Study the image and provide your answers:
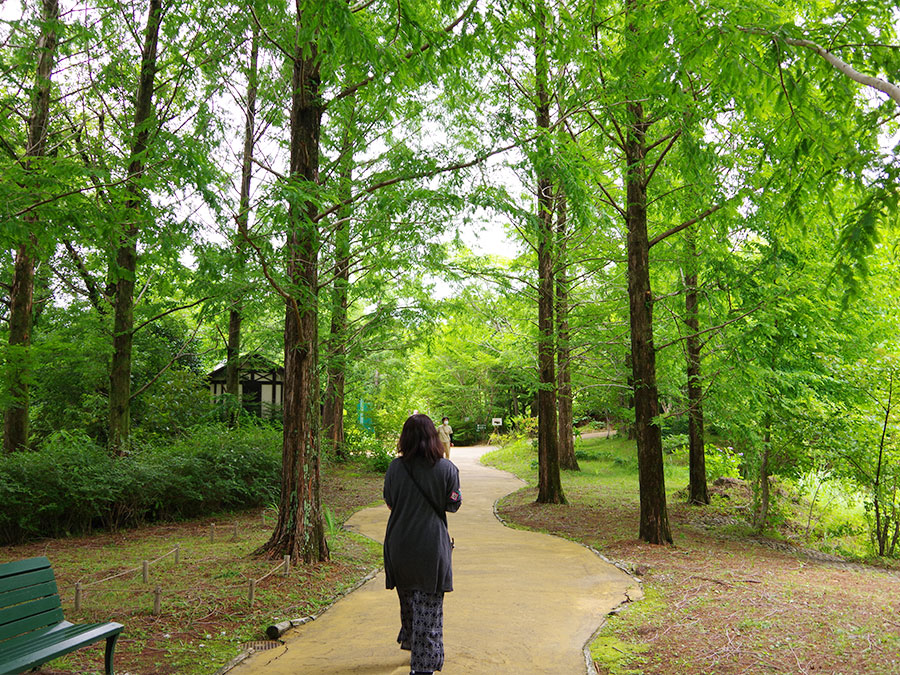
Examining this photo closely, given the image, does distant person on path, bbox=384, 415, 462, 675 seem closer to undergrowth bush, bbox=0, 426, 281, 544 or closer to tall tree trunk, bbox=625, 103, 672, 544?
tall tree trunk, bbox=625, 103, 672, 544

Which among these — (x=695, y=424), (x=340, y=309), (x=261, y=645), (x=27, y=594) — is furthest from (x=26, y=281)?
(x=695, y=424)

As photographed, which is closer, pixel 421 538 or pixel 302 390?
pixel 421 538

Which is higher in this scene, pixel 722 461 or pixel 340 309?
pixel 340 309

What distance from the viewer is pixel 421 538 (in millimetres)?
4008

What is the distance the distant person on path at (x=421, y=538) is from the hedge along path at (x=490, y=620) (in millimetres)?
329

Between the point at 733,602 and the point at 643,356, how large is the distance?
4236mm

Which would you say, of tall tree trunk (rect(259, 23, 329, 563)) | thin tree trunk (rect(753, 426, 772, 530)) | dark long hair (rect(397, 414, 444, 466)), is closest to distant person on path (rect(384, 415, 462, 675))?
dark long hair (rect(397, 414, 444, 466))

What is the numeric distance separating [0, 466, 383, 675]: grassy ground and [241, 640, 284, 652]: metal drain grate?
0.20ft

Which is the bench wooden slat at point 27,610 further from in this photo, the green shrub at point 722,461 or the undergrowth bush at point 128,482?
the green shrub at point 722,461

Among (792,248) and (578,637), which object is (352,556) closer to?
(578,637)

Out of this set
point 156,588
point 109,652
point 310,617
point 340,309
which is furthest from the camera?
point 340,309

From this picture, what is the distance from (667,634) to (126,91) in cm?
1269

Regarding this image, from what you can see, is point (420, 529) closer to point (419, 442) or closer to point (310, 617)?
point (419, 442)

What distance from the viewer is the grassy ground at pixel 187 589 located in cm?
455
